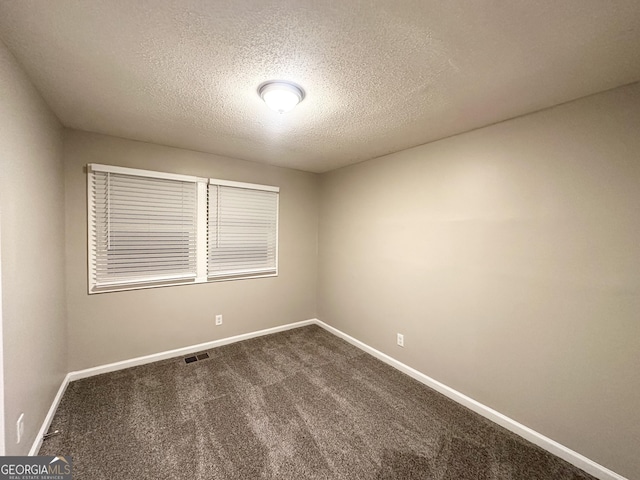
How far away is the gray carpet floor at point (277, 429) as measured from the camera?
1607 millimetres

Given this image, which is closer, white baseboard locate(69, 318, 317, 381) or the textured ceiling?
the textured ceiling

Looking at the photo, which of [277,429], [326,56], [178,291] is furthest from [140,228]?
[326,56]

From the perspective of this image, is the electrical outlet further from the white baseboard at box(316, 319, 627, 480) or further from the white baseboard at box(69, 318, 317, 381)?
the white baseboard at box(316, 319, 627, 480)

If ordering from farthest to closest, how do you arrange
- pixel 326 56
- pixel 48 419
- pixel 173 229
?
pixel 173 229 < pixel 48 419 < pixel 326 56

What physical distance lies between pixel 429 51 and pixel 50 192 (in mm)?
2786

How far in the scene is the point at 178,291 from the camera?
298 centimetres

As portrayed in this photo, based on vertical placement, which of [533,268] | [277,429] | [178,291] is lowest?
[277,429]

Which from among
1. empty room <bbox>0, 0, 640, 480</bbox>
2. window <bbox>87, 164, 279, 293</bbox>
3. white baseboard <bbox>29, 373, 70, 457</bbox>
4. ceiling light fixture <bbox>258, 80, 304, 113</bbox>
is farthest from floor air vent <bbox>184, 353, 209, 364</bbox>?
ceiling light fixture <bbox>258, 80, 304, 113</bbox>

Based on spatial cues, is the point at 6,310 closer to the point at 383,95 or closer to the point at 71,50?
the point at 71,50

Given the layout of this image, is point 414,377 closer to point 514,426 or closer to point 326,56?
point 514,426

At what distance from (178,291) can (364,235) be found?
232 centimetres

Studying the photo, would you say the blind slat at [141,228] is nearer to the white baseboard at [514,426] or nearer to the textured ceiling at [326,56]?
the textured ceiling at [326,56]

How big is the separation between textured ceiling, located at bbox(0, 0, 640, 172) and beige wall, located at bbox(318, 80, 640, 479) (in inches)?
12.5

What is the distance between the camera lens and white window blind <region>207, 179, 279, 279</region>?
10.4 ft
